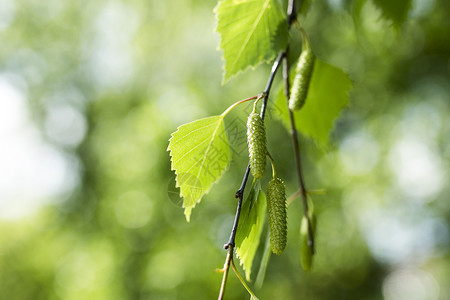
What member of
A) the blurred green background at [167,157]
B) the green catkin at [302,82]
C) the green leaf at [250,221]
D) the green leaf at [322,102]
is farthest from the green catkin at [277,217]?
the blurred green background at [167,157]

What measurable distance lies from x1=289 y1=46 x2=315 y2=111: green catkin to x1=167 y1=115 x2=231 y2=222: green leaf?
0.16 m

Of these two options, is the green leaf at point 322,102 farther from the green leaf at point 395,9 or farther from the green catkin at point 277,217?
the green catkin at point 277,217

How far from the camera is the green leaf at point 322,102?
701 mm

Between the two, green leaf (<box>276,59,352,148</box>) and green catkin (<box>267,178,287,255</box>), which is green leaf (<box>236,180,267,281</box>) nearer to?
green catkin (<box>267,178,287,255</box>)

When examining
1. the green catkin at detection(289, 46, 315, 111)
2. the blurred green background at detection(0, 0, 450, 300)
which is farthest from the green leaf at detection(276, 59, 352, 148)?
the blurred green background at detection(0, 0, 450, 300)

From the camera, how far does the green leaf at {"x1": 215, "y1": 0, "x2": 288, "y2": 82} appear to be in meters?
0.50

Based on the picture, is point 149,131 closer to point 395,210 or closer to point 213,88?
point 213,88

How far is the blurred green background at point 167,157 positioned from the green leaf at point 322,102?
8.22 ft

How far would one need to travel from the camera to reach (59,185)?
24.8 feet

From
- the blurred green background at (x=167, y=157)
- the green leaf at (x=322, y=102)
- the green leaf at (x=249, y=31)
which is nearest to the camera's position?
the green leaf at (x=249, y=31)

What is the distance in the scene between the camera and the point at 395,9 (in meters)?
0.59

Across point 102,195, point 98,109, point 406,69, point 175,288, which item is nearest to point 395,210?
point 406,69

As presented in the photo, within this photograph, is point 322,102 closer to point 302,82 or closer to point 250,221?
point 302,82

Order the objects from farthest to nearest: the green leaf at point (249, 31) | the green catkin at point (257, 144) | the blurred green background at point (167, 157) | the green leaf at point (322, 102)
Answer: the blurred green background at point (167, 157) < the green leaf at point (322, 102) < the green leaf at point (249, 31) < the green catkin at point (257, 144)
